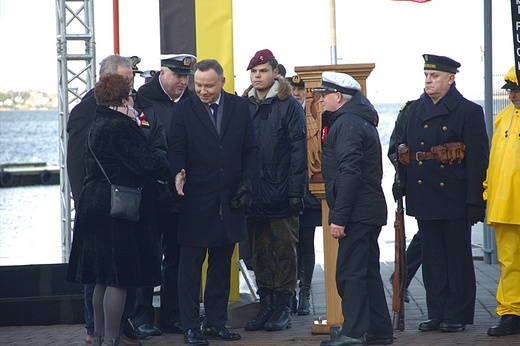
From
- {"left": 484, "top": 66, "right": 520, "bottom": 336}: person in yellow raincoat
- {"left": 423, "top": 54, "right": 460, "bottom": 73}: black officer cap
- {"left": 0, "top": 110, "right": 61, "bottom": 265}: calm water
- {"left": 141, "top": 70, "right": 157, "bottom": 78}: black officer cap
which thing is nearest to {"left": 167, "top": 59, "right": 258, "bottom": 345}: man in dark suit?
{"left": 141, "top": 70, "right": 157, "bottom": 78}: black officer cap

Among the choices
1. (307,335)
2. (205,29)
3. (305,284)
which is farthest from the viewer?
(305,284)

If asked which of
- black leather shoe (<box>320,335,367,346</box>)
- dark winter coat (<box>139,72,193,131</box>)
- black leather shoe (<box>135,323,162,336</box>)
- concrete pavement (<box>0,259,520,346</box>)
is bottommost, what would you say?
concrete pavement (<box>0,259,520,346</box>)

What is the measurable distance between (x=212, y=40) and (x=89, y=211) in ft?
7.09

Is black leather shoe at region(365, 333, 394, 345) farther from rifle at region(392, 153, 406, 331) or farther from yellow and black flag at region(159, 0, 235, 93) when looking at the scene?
yellow and black flag at region(159, 0, 235, 93)

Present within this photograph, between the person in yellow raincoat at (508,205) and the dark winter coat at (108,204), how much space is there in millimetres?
2390

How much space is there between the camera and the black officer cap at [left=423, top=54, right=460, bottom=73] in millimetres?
7547

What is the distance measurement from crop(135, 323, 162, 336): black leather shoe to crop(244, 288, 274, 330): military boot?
685 millimetres

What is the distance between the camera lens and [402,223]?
752 centimetres

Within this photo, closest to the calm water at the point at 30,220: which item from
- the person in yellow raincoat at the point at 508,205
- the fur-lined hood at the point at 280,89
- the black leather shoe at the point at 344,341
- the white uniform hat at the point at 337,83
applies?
the fur-lined hood at the point at 280,89

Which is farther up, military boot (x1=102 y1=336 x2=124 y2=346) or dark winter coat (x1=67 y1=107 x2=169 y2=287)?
dark winter coat (x1=67 y1=107 x2=169 y2=287)

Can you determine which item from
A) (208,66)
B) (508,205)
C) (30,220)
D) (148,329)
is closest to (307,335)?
(148,329)

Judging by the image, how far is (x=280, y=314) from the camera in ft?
25.8

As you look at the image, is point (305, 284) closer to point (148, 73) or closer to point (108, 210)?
point (148, 73)

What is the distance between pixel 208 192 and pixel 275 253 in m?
0.92
